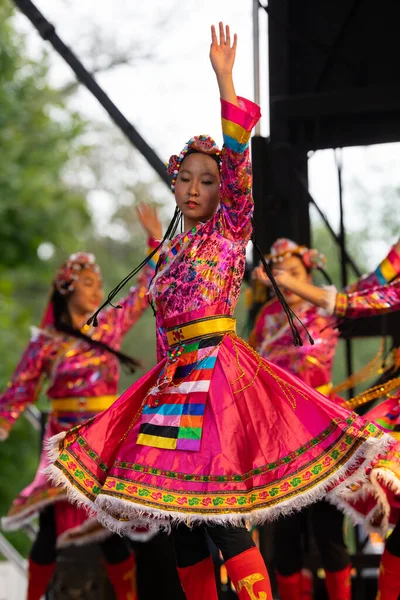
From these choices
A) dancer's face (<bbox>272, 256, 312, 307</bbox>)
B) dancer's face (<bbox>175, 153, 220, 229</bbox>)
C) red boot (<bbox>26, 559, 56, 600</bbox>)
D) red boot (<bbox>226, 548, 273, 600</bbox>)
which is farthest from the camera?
dancer's face (<bbox>272, 256, 312, 307</bbox>)

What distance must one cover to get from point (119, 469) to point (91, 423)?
0.29 metres

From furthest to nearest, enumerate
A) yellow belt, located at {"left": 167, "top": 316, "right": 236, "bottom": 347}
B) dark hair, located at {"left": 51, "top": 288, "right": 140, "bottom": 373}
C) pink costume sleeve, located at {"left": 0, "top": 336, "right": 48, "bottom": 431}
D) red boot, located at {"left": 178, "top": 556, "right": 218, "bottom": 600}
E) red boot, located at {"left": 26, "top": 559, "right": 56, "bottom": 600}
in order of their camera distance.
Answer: pink costume sleeve, located at {"left": 0, "top": 336, "right": 48, "bottom": 431}, dark hair, located at {"left": 51, "top": 288, "right": 140, "bottom": 373}, red boot, located at {"left": 26, "top": 559, "right": 56, "bottom": 600}, yellow belt, located at {"left": 167, "top": 316, "right": 236, "bottom": 347}, red boot, located at {"left": 178, "top": 556, "right": 218, "bottom": 600}

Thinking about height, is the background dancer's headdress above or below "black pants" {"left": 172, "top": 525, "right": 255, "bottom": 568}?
above

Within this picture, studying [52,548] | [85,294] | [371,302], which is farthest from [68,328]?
[371,302]

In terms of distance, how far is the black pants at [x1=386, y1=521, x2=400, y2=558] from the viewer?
11.8ft

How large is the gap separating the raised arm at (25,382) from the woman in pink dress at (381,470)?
1.95m

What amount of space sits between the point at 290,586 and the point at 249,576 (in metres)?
1.55

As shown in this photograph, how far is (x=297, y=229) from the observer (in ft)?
17.6

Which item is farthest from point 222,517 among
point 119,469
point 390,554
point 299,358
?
point 299,358

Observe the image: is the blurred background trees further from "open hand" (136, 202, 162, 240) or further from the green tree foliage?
"open hand" (136, 202, 162, 240)

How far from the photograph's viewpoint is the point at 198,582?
3.22 m

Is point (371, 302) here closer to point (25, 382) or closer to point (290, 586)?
point (290, 586)

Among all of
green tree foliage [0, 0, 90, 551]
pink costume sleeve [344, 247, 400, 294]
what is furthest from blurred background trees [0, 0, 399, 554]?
pink costume sleeve [344, 247, 400, 294]

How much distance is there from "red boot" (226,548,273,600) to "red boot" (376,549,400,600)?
0.72 m
